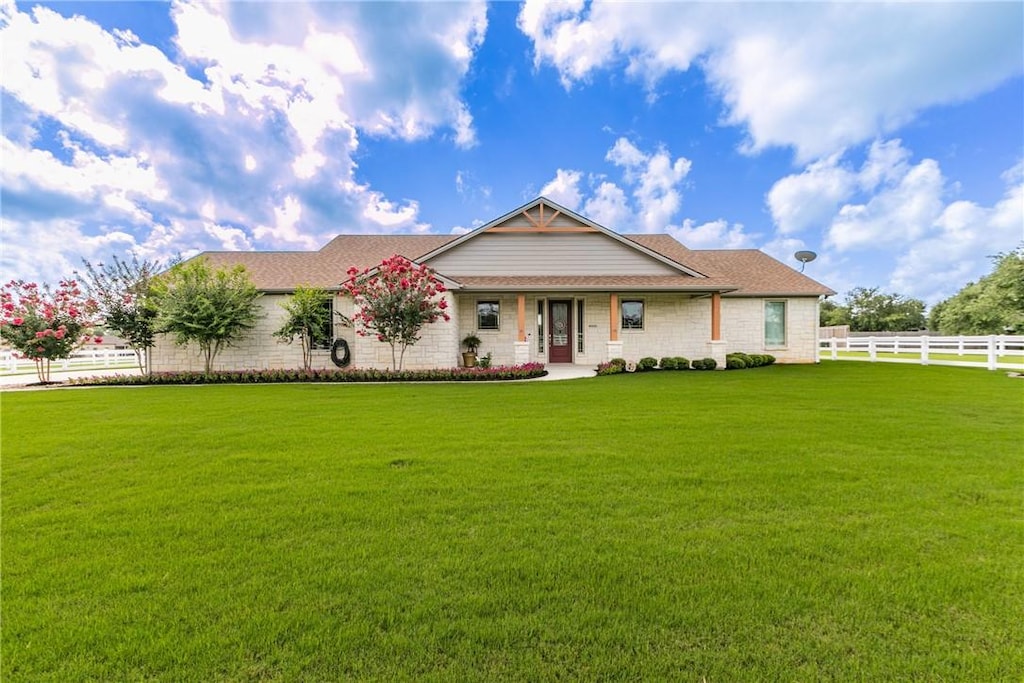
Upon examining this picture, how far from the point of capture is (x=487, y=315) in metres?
16.1

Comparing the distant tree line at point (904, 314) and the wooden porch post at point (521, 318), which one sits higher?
the distant tree line at point (904, 314)

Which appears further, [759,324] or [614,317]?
[759,324]

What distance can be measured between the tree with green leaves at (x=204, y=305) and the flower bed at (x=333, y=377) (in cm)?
78

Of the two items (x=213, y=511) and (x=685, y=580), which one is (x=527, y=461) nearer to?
(x=685, y=580)

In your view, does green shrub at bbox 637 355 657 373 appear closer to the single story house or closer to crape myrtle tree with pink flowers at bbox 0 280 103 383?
the single story house

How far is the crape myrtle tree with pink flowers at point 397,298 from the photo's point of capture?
12844 mm

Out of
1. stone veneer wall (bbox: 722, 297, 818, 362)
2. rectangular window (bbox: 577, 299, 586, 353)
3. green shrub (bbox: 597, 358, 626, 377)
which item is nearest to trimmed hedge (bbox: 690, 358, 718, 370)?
green shrub (bbox: 597, 358, 626, 377)

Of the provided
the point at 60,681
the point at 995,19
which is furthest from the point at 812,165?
the point at 60,681

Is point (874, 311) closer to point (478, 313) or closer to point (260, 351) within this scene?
point (478, 313)

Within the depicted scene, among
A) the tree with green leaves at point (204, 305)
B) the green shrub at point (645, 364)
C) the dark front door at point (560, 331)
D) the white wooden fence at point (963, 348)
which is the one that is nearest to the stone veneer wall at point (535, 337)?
the dark front door at point (560, 331)

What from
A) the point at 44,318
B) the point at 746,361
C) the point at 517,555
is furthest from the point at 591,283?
the point at 44,318

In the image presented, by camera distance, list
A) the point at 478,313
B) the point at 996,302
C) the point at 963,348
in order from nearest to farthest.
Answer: the point at 478,313 → the point at 963,348 → the point at 996,302

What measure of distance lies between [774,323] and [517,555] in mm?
18450

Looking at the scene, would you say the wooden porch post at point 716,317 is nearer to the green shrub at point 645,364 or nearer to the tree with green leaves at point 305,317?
the green shrub at point 645,364
